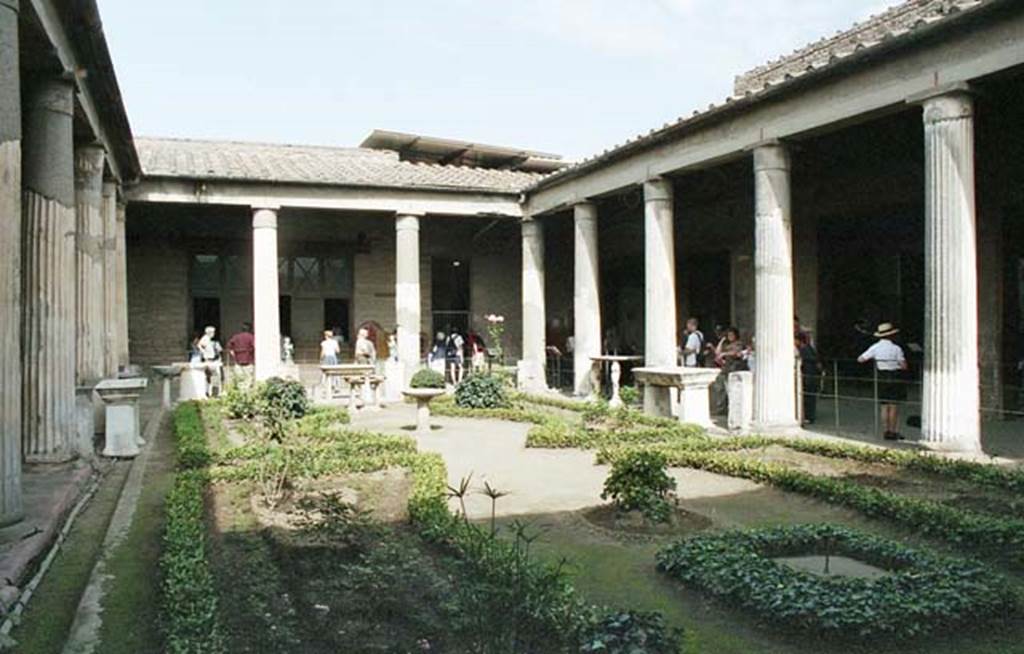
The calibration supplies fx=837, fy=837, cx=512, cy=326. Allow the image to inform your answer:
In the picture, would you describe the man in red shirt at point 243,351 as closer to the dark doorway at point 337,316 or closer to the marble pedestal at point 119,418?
the dark doorway at point 337,316

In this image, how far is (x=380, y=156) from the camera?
2478 cm

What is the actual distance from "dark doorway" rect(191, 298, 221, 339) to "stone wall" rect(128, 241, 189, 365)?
1.26 feet

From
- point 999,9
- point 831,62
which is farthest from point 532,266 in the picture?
point 999,9

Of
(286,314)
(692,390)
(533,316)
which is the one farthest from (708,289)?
(286,314)

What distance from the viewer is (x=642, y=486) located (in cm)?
685

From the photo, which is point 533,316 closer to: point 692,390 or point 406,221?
point 406,221

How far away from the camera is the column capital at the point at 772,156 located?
38.7ft

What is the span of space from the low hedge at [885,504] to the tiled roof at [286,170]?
10369mm

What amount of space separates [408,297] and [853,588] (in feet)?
47.4

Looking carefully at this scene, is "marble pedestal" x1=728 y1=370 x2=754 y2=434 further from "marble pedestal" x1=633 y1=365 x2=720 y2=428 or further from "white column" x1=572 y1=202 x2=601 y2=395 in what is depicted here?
"white column" x1=572 y1=202 x2=601 y2=395

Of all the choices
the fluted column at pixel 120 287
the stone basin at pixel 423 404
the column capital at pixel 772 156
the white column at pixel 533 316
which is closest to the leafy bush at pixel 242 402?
the stone basin at pixel 423 404

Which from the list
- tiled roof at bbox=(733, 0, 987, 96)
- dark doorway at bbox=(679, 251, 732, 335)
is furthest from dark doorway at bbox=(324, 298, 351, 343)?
tiled roof at bbox=(733, 0, 987, 96)

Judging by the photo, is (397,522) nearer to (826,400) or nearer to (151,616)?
(151,616)

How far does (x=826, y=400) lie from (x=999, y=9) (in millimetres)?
9126
